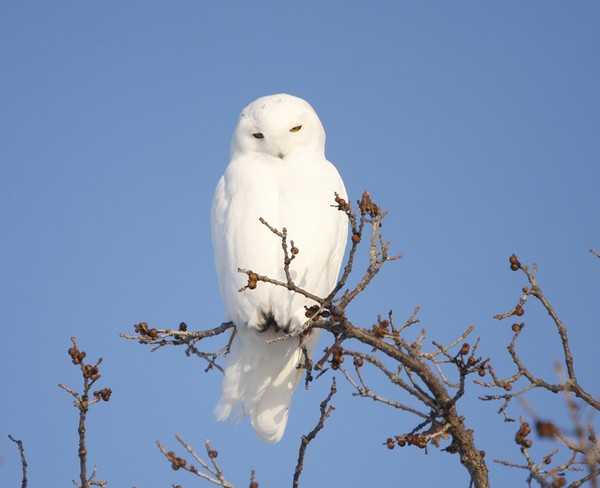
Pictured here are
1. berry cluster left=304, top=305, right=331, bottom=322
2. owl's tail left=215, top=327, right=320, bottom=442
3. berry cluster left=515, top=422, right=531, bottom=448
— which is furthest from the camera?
owl's tail left=215, top=327, right=320, bottom=442

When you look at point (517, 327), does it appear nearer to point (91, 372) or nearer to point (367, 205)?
point (367, 205)

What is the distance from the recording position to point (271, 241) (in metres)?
4.31

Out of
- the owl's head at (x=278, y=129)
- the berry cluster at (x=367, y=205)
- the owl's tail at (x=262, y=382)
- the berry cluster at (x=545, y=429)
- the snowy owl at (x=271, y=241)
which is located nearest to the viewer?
the berry cluster at (x=545, y=429)

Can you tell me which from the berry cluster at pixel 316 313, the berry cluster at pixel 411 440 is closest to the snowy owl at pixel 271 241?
the berry cluster at pixel 316 313

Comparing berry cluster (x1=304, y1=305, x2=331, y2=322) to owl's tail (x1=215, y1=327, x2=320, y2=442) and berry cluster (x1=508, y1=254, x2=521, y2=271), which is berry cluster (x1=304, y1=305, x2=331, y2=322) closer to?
berry cluster (x1=508, y1=254, x2=521, y2=271)

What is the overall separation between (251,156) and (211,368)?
150 centimetres

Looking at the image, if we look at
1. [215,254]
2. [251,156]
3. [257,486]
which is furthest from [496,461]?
[251,156]

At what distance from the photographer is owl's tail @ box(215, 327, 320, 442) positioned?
4691 mm

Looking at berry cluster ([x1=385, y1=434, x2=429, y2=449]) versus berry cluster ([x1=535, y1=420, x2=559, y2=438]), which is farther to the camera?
berry cluster ([x1=385, y1=434, x2=429, y2=449])

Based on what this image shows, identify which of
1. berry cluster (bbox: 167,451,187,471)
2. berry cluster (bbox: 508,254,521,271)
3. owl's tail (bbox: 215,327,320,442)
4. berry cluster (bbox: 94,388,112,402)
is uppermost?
owl's tail (bbox: 215,327,320,442)

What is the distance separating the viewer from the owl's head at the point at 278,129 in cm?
505

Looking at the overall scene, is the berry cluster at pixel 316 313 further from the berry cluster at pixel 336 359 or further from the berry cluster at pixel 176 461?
the berry cluster at pixel 176 461

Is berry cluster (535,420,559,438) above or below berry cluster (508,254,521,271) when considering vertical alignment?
below

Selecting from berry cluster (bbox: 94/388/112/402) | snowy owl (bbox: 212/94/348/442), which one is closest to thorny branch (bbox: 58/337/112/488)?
berry cluster (bbox: 94/388/112/402)
